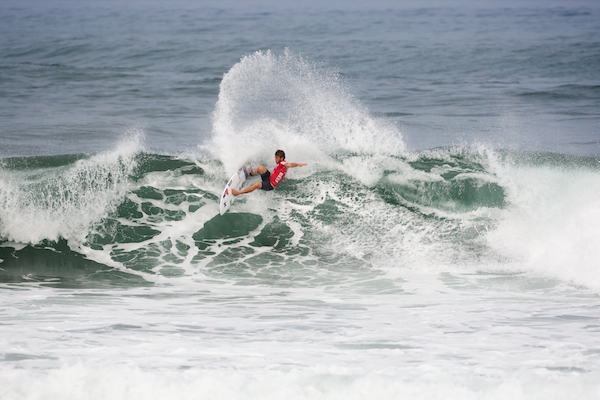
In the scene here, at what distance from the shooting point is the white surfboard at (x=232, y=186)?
30.2ft

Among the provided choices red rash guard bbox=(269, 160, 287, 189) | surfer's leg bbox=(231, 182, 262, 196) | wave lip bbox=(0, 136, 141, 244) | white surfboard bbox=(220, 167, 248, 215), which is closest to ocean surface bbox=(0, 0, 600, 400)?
wave lip bbox=(0, 136, 141, 244)

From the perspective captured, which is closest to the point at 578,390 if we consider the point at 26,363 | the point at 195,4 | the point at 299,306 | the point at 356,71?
the point at 299,306

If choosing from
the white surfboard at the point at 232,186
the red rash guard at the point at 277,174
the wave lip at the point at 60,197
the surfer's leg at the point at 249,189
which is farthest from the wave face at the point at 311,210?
the red rash guard at the point at 277,174

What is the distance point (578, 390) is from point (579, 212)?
580 centimetres

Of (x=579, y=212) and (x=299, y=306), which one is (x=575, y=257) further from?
(x=299, y=306)

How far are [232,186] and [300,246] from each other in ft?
5.14

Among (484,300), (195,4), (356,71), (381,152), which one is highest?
(195,4)

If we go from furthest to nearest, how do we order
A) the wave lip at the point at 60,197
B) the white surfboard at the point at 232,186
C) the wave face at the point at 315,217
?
the white surfboard at the point at 232,186
the wave lip at the point at 60,197
the wave face at the point at 315,217

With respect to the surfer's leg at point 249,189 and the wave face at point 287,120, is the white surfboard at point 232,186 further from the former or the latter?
the wave face at point 287,120

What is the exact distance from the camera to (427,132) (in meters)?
15.4

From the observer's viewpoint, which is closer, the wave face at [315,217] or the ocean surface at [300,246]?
the ocean surface at [300,246]

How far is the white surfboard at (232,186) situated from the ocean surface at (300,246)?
29 centimetres

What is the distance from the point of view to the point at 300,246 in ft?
29.2

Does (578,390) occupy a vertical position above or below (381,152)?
below
